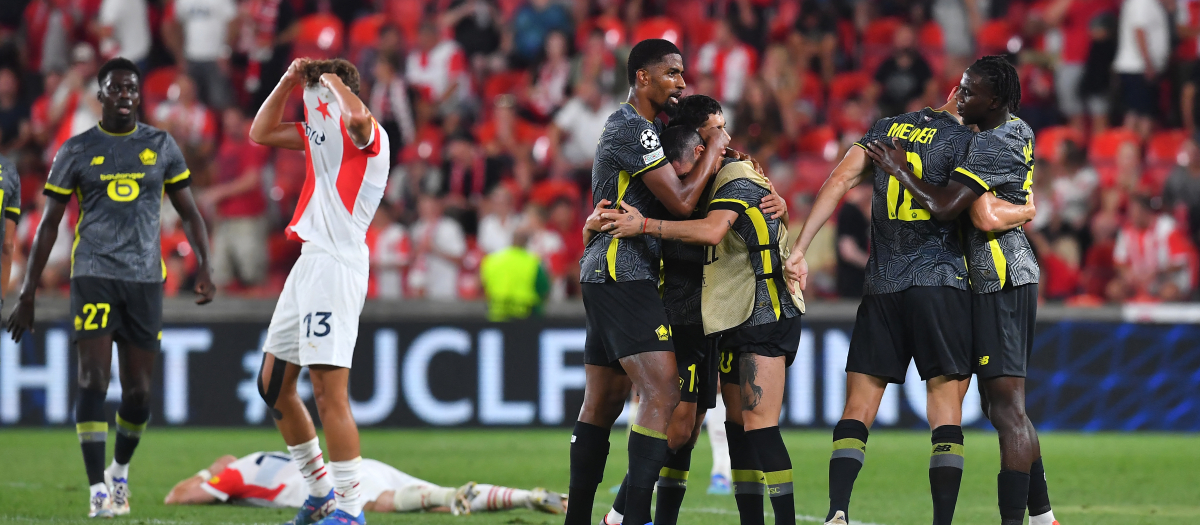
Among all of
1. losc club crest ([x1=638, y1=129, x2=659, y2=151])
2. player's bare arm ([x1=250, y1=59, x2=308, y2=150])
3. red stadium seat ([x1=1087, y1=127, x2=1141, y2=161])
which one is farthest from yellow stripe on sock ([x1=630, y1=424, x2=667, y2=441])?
red stadium seat ([x1=1087, y1=127, x2=1141, y2=161])

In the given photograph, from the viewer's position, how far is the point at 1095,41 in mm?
16891

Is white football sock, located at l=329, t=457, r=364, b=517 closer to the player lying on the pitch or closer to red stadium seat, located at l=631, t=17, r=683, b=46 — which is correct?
the player lying on the pitch

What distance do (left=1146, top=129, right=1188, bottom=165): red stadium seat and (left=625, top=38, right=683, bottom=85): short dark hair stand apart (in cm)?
1142

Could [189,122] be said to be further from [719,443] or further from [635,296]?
[635,296]

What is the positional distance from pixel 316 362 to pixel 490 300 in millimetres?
7079

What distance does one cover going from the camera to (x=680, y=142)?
6176 mm

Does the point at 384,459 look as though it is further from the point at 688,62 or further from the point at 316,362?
the point at 688,62

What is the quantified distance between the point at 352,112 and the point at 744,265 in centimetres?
196

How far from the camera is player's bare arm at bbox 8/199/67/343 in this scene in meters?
7.50

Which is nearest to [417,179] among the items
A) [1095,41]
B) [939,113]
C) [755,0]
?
[755,0]

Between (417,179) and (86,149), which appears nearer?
(86,149)

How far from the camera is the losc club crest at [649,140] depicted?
5.89m

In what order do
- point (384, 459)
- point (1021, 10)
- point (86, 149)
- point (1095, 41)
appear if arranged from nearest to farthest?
1. point (86, 149)
2. point (384, 459)
3. point (1095, 41)
4. point (1021, 10)

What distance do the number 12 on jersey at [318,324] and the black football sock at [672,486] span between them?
5.70 feet
